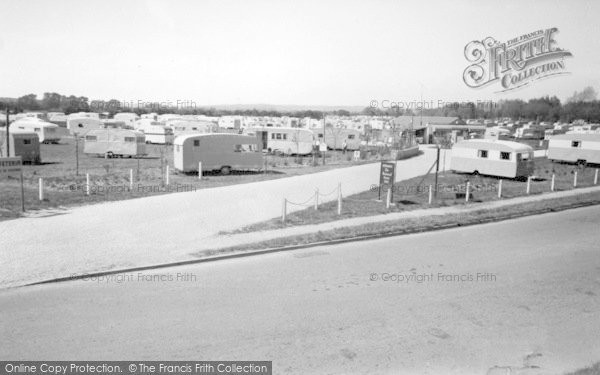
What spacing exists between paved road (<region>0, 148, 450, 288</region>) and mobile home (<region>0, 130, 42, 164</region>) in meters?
16.2

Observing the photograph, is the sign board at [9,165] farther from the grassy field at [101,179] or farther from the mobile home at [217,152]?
the mobile home at [217,152]

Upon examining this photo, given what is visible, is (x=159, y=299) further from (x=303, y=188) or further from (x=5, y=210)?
(x=303, y=188)

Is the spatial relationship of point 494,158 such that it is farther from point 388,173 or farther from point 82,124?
point 82,124

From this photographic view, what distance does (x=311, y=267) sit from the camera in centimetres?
1067

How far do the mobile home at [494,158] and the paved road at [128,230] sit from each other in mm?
11356

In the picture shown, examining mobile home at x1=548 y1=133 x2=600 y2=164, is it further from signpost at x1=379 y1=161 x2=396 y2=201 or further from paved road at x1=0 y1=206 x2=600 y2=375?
paved road at x1=0 y1=206 x2=600 y2=375

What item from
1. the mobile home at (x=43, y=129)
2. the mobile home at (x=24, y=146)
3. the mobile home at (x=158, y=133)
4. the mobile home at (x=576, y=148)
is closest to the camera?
the mobile home at (x=24, y=146)

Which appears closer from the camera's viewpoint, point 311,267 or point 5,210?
point 311,267

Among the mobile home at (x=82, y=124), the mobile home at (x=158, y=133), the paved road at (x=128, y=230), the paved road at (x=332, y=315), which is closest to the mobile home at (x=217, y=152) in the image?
the paved road at (x=128, y=230)

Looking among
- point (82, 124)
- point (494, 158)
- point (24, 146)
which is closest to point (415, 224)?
point (494, 158)

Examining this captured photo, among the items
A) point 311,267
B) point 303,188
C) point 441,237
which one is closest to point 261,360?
point 311,267

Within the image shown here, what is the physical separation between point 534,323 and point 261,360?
4735mm

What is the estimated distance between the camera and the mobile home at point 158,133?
47531mm

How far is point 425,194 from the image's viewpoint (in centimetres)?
2178
